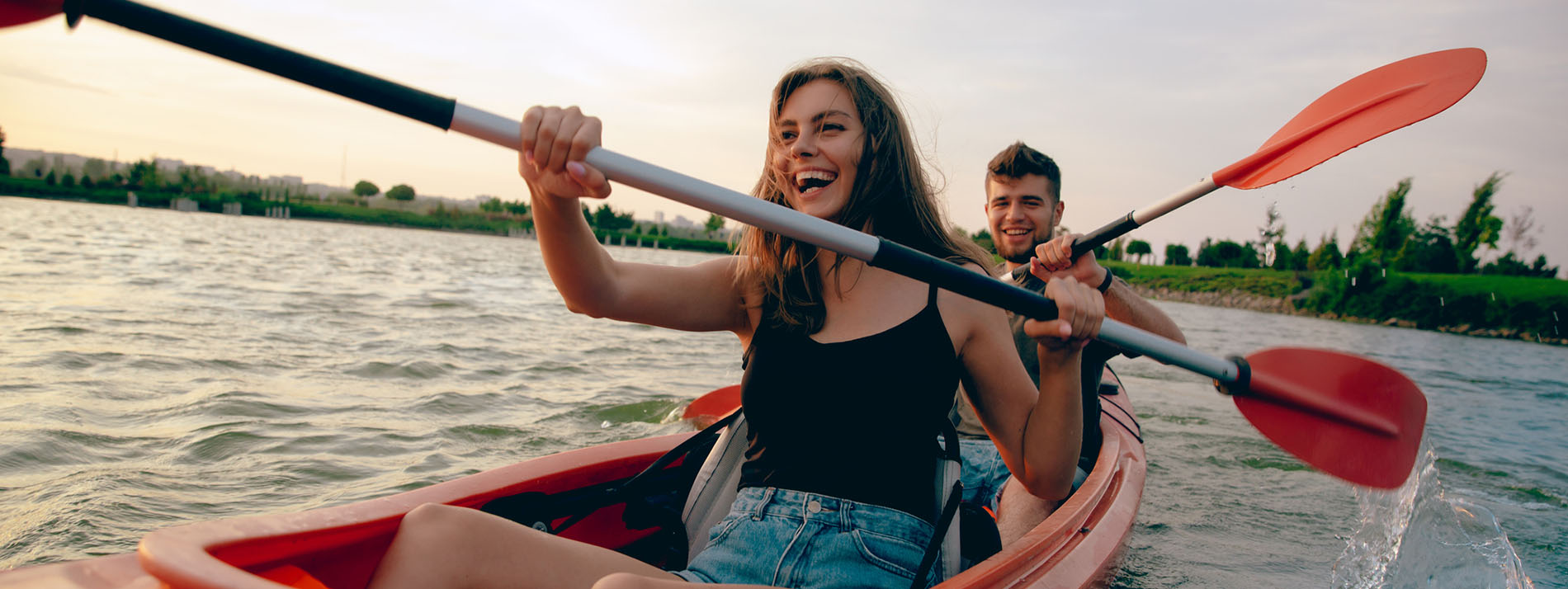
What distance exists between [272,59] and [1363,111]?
3.30 metres

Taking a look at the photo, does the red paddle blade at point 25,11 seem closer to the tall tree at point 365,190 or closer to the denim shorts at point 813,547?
the denim shorts at point 813,547

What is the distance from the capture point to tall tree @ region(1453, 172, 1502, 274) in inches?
1271

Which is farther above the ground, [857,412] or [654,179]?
[654,179]

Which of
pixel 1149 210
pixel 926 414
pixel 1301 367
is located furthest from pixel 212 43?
pixel 1301 367

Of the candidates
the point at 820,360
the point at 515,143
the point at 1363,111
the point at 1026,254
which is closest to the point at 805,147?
the point at 820,360

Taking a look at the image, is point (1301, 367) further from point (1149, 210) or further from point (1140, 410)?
point (1140, 410)

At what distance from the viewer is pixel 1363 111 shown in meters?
2.86

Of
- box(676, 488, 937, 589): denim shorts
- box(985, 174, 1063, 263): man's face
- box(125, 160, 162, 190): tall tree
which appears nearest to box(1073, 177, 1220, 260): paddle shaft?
box(985, 174, 1063, 263): man's face

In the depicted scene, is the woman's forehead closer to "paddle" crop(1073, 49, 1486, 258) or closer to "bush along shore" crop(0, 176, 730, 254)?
"paddle" crop(1073, 49, 1486, 258)

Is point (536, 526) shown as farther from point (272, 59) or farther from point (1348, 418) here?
point (1348, 418)

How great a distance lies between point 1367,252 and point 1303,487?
35.8 meters

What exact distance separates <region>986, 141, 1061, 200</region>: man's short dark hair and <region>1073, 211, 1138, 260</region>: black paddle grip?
0.54 m

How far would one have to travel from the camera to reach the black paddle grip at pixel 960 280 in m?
1.66

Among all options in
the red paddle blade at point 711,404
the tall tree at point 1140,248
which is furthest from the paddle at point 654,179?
the tall tree at point 1140,248
